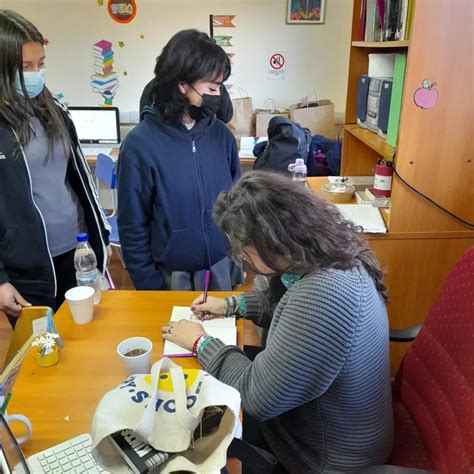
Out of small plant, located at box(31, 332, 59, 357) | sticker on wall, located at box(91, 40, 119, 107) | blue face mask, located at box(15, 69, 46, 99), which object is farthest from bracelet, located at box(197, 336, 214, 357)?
sticker on wall, located at box(91, 40, 119, 107)

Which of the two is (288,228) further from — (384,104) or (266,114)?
(266,114)

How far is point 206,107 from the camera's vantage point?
1561mm

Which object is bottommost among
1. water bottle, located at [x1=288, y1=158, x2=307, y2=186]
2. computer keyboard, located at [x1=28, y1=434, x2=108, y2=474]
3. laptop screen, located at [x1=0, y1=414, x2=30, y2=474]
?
computer keyboard, located at [x1=28, y1=434, x2=108, y2=474]

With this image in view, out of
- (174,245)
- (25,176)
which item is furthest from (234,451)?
(25,176)

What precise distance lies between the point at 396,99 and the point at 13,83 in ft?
4.28

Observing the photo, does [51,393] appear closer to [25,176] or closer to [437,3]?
[25,176]

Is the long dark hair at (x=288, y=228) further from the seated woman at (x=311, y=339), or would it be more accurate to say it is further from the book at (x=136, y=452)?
the book at (x=136, y=452)

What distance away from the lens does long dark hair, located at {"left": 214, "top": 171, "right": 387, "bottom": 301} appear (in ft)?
3.26

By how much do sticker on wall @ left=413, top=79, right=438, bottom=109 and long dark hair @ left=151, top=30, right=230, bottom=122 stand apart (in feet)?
2.13

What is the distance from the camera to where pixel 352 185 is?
7.68ft

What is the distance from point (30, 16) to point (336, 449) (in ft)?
13.0

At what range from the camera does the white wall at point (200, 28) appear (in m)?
3.72

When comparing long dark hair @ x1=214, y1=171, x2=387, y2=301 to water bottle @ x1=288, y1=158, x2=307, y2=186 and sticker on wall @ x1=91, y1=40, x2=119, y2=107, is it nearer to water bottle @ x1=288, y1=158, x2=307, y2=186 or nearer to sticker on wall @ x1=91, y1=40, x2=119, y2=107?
water bottle @ x1=288, y1=158, x2=307, y2=186

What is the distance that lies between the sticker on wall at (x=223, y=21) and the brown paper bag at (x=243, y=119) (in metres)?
0.58
